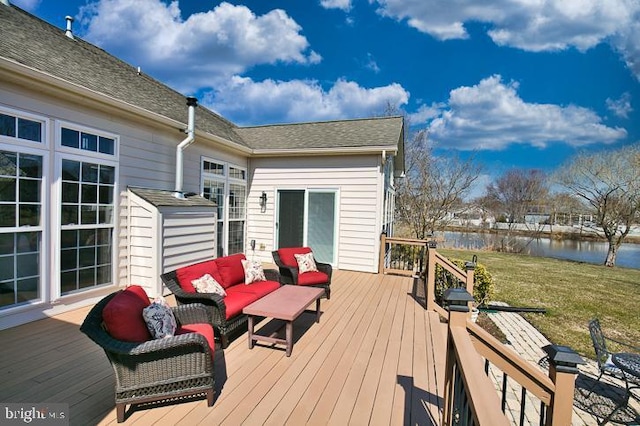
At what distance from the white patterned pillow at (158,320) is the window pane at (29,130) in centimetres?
281

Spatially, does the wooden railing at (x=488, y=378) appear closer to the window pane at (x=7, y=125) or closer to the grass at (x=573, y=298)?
the grass at (x=573, y=298)

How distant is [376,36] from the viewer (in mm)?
11531

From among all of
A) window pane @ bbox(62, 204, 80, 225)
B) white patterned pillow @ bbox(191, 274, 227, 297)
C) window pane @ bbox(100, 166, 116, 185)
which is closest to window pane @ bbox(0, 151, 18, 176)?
window pane @ bbox(62, 204, 80, 225)

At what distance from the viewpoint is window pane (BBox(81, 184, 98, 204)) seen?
414 centimetres

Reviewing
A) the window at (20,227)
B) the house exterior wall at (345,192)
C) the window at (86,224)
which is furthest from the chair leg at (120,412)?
the house exterior wall at (345,192)

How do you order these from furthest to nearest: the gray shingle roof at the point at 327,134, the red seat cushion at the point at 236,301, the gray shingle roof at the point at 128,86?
the gray shingle roof at the point at 327,134 < the gray shingle roof at the point at 128,86 < the red seat cushion at the point at 236,301

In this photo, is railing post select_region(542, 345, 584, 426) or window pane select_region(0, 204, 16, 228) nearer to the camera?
railing post select_region(542, 345, 584, 426)

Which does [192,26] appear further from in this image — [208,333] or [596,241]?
[596,241]

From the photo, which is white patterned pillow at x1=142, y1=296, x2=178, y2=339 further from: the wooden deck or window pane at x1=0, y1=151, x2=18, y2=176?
window pane at x1=0, y1=151, x2=18, y2=176

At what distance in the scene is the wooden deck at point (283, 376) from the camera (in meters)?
2.17

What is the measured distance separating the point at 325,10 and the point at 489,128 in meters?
15.8

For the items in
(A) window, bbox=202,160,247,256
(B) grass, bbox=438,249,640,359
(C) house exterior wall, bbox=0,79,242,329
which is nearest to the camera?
(C) house exterior wall, bbox=0,79,242,329

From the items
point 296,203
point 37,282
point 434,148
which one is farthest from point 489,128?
point 37,282

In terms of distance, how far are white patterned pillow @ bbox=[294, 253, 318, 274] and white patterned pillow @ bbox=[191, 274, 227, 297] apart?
174 centimetres
